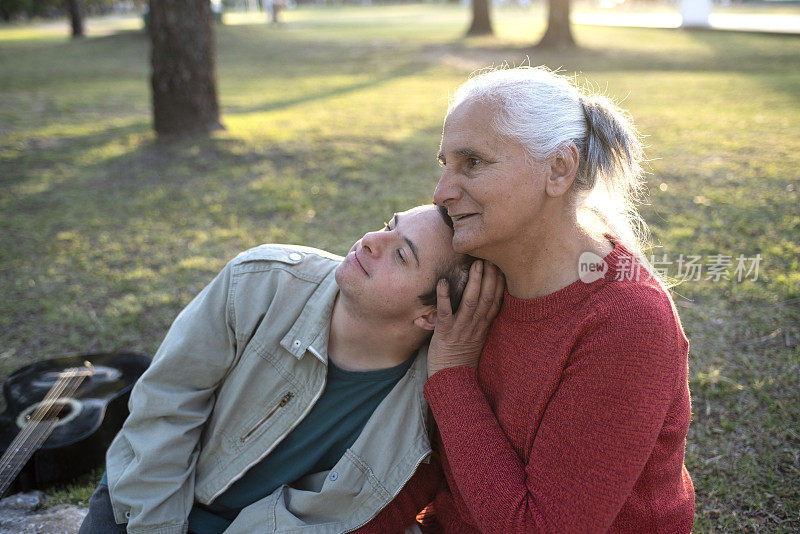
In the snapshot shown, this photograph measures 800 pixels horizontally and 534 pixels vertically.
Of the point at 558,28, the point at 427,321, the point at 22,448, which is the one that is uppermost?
the point at 558,28

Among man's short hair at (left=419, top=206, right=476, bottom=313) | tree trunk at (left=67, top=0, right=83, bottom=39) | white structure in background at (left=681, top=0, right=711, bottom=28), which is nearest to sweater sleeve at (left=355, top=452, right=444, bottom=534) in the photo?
man's short hair at (left=419, top=206, right=476, bottom=313)

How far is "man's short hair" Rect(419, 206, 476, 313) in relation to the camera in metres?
2.30

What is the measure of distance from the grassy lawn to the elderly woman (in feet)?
4.91

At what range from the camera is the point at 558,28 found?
1888 centimetres

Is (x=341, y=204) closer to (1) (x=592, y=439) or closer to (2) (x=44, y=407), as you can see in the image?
(2) (x=44, y=407)

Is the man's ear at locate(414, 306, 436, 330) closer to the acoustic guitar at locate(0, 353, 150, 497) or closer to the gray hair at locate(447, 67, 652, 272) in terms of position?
the gray hair at locate(447, 67, 652, 272)

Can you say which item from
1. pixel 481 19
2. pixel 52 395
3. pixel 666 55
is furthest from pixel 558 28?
pixel 52 395

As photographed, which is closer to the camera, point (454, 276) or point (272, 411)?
point (454, 276)

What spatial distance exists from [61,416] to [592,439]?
291cm

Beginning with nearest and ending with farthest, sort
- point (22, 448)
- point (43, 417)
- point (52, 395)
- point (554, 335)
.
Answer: point (554, 335)
point (22, 448)
point (43, 417)
point (52, 395)

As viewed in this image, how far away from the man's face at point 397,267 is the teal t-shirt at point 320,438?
1.07 feet

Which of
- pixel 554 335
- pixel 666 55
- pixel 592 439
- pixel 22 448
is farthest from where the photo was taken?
pixel 666 55

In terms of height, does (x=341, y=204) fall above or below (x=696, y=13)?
below

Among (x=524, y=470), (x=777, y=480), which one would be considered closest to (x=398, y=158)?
(x=777, y=480)
